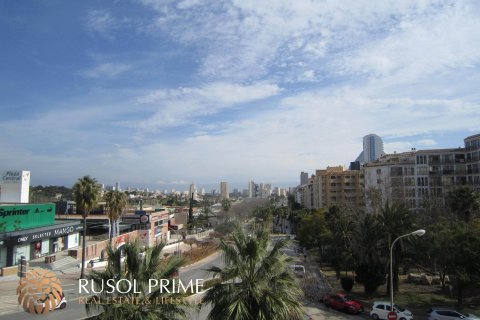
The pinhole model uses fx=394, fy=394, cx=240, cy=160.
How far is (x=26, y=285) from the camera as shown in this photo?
1490 cm

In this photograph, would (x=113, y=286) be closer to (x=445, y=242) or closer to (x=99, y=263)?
(x=445, y=242)

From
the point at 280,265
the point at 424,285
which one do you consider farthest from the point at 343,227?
the point at 280,265

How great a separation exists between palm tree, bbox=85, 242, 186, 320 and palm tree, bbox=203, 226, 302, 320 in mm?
1198

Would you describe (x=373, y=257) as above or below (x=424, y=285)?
above

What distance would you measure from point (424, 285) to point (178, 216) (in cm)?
8399

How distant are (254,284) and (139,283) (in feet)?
11.1

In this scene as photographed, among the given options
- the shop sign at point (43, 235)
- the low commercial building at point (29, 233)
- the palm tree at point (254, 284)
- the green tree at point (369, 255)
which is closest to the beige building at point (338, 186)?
the shop sign at point (43, 235)

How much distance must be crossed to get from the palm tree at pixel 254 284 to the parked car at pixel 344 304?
2004 centimetres

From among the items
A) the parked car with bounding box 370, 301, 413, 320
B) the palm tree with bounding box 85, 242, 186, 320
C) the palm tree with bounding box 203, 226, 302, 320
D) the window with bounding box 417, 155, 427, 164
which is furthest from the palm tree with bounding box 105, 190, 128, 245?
the window with bounding box 417, 155, 427, 164

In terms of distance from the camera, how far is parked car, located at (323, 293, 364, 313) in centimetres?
2973

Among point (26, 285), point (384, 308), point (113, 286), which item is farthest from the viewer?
point (384, 308)

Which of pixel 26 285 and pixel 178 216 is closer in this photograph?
pixel 26 285

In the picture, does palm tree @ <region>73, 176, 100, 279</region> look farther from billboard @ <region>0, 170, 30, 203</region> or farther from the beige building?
the beige building

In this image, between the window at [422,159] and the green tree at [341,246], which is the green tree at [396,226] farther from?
the window at [422,159]
